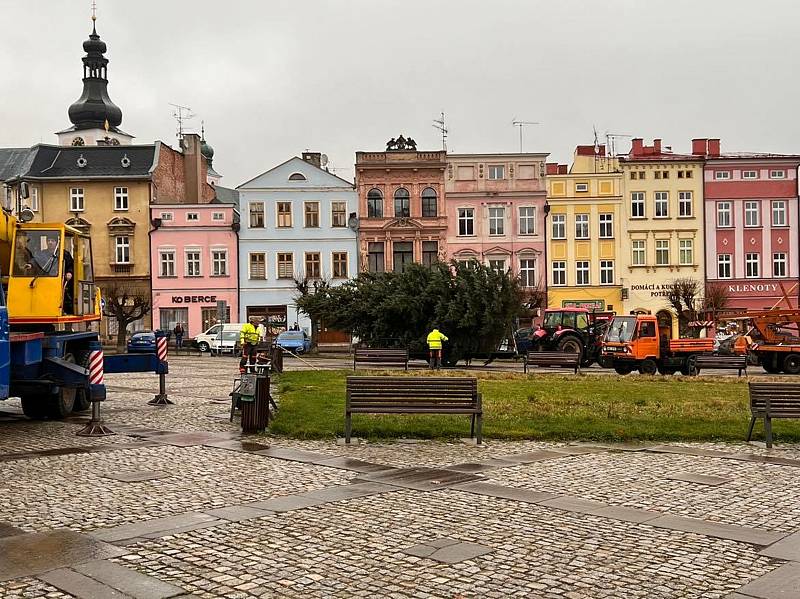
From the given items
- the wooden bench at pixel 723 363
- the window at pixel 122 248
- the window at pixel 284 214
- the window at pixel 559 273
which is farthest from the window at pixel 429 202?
the wooden bench at pixel 723 363

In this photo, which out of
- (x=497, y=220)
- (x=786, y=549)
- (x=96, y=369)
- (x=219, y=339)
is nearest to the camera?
(x=786, y=549)

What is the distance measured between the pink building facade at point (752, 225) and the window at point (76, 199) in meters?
38.9

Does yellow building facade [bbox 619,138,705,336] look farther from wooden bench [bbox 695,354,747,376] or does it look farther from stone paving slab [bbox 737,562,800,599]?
stone paving slab [bbox 737,562,800,599]

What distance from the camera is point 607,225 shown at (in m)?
60.7

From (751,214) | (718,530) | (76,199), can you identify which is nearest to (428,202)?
(751,214)

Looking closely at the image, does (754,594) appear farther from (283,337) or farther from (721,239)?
(721,239)

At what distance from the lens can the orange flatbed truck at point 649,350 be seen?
33188 mm

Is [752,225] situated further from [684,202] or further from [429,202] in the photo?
[429,202]

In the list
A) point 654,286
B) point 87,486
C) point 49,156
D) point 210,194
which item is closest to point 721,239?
point 654,286

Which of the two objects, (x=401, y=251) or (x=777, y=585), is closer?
(x=777, y=585)

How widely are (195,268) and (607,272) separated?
1008 inches

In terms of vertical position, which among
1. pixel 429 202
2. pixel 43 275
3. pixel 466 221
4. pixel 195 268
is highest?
pixel 429 202

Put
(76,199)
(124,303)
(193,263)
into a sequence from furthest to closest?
(76,199) → (193,263) → (124,303)

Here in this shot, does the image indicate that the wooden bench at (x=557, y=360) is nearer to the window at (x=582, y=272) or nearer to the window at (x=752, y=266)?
the window at (x=582, y=272)
